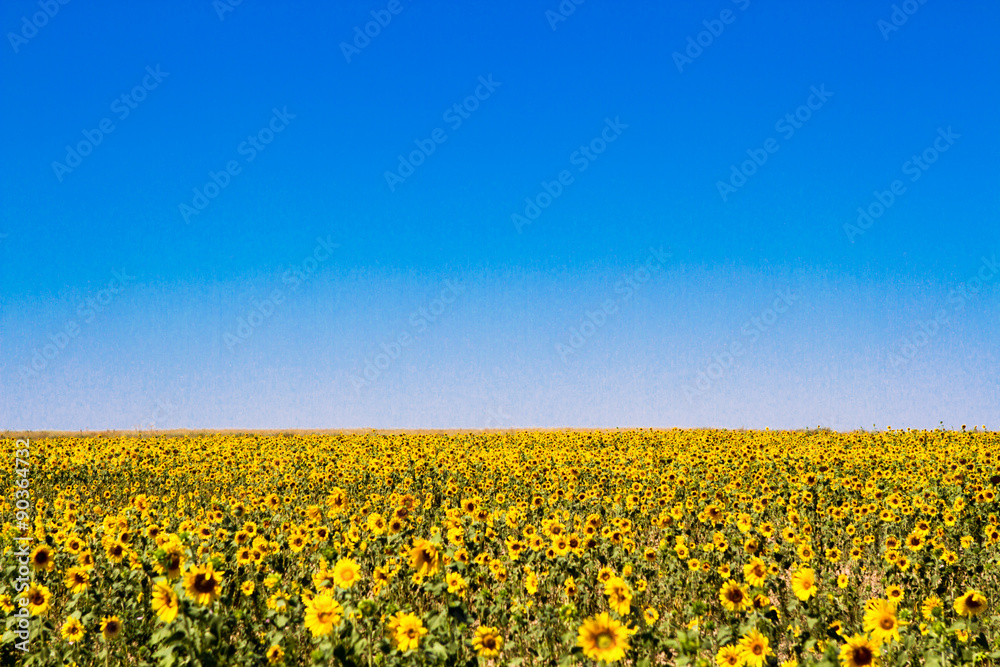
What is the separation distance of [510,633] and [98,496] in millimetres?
13667

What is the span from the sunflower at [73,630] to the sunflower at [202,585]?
1.71m

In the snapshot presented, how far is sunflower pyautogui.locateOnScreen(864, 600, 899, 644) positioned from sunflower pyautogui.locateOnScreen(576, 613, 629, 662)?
5.92 feet

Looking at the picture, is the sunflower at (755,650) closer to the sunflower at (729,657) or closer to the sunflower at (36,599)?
the sunflower at (729,657)

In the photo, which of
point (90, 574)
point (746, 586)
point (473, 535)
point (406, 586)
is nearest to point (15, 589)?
point (90, 574)

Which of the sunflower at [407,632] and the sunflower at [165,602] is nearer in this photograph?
the sunflower at [407,632]

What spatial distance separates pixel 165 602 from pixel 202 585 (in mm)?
244

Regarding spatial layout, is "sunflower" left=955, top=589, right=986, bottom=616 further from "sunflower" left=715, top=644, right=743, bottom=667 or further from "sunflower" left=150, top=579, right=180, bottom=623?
"sunflower" left=150, top=579, right=180, bottom=623

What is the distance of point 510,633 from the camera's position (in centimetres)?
627

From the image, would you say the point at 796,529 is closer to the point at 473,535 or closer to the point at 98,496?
the point at 473,535

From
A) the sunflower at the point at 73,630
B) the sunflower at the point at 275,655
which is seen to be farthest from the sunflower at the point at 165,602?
the sunflower at the point at 73,630

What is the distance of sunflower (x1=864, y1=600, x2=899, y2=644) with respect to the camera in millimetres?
4445

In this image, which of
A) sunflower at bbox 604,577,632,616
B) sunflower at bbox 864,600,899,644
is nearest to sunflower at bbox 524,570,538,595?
sunflower at bbox 604,577,632,616

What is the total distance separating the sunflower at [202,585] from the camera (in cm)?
445

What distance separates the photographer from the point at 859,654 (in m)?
4.09
